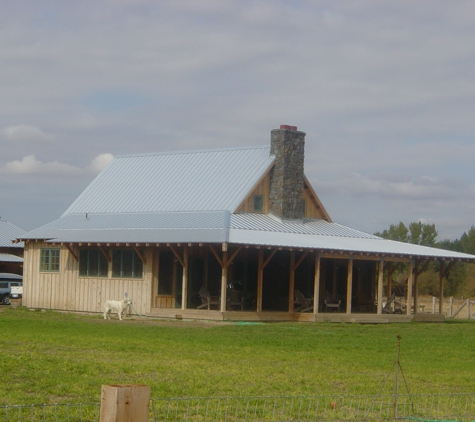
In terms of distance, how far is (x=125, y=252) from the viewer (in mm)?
30812

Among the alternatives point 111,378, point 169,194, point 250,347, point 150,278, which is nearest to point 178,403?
point 111,378

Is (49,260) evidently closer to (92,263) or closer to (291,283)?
(92,263)

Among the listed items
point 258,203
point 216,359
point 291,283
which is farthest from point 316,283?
point 216,359

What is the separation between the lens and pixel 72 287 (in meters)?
32.2

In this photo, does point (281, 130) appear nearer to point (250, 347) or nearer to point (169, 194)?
point (169, 194)

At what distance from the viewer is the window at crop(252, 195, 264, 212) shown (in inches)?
1277

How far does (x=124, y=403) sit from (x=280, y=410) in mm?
5474

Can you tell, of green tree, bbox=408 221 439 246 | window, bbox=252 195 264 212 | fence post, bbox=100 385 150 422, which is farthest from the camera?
green tree, bbox=408 221 439 246

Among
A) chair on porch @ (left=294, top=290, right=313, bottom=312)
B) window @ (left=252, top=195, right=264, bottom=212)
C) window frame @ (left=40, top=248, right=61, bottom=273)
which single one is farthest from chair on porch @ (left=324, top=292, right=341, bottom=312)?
window frame @ (left=40, top=248, right=61, bottom=273)

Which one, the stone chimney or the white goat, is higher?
the stone chimney

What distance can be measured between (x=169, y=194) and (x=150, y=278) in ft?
17.1

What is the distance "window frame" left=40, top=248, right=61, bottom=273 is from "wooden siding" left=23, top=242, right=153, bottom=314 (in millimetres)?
125

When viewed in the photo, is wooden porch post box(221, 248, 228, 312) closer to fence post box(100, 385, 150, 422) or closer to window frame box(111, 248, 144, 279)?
window frame box(111, 248, 144, 279)

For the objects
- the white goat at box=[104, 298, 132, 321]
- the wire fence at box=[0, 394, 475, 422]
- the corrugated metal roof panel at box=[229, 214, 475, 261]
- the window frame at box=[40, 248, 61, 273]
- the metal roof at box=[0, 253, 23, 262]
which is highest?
the corrugated metal roof panel at box=[229, 214, 475, 261]
